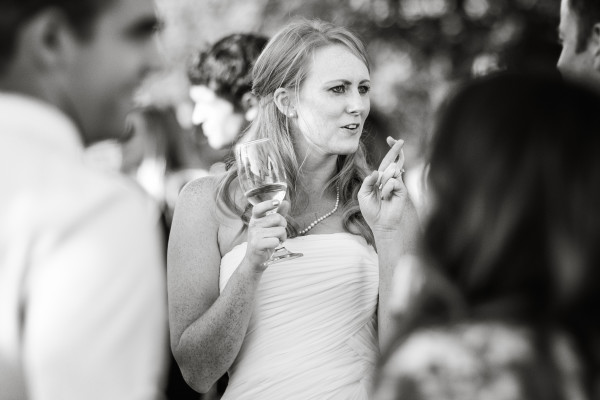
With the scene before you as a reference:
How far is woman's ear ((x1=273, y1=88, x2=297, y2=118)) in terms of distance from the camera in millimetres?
4035

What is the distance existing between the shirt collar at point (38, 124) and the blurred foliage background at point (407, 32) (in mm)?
13177

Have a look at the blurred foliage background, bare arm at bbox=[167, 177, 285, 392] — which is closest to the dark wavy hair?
bare arm at bbox=[167, 177, 285, 392]


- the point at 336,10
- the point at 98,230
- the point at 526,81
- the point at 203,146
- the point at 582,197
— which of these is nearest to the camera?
the point at 98,230

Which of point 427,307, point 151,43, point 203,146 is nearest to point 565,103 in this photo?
point 427,307

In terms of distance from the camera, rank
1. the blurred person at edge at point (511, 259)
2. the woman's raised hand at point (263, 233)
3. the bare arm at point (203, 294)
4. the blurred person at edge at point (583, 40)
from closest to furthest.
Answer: the blurred person at edge at point (511, 259) → the woman's raised hand at point (263, 233) → the bare arm at point (203, 294) → the blurred person at edge at point (583, 40)

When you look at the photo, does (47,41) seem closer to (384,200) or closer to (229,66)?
(384,200)

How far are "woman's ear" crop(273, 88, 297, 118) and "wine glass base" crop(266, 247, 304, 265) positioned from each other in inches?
27.9

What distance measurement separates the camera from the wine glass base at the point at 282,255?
359 cm

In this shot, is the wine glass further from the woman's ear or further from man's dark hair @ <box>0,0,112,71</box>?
man's dark hair @ <box>0,0,112,71</box>

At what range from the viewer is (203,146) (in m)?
5.68

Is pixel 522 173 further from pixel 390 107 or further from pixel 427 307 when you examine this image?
pixel 390 107

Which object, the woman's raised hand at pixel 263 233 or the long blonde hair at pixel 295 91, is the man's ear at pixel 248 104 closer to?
the long blonde hair at pixel 295 91

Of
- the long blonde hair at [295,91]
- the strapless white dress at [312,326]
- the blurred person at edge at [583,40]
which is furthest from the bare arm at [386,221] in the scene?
the blurred person at edge at [583,40]

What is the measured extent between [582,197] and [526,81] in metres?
0.32
